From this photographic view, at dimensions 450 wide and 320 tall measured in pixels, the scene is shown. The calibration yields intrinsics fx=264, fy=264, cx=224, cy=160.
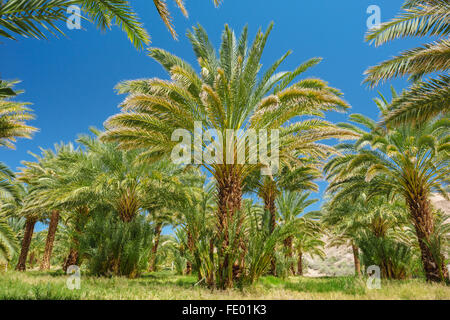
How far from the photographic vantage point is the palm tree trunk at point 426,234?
364 inches

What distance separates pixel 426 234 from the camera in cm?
995

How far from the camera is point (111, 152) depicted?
504 inches

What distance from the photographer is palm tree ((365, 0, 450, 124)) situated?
6.57 metres

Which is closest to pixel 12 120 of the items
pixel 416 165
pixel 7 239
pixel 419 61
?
pixel 7 239

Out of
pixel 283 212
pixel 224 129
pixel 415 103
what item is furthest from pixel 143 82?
pixel 283 212

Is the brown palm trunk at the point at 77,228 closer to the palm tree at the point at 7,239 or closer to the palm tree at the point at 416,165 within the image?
the palm tree at the point at 7,239

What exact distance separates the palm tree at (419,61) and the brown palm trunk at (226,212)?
466 centimetres

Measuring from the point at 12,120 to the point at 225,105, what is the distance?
8.59 m

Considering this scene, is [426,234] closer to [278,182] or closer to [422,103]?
[422,103]

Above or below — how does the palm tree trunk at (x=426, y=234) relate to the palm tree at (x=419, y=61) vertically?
below

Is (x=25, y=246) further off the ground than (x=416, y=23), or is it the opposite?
→ (x=416, y=23)
